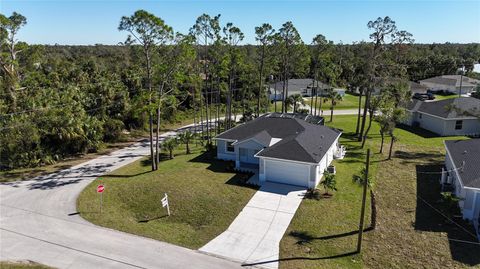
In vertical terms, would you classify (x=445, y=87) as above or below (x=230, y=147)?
above

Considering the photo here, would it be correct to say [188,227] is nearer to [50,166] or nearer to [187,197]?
[187,197]

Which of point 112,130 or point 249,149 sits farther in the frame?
point 112,130

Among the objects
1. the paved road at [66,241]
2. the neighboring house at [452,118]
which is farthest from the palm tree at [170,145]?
the neighboring house at [452,118]

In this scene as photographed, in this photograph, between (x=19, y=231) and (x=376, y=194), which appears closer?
(x=19, y=231)

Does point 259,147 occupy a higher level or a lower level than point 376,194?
higher

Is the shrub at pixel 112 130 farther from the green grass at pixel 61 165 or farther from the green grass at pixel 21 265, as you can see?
the green grass at pixel 21 265

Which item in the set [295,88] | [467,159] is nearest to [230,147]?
[467,159]

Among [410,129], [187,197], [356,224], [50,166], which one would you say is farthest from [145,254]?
[410,129]

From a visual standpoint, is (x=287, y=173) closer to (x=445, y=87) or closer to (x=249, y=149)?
(x=249, y=149)
